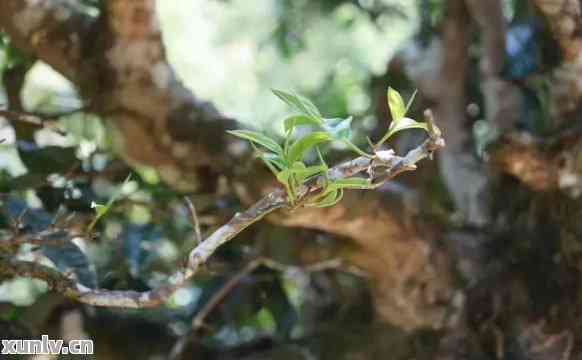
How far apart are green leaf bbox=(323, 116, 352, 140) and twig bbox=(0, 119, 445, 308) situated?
1.3 inches

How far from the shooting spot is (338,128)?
0.49 meters

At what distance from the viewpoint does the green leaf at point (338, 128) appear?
0.49 m

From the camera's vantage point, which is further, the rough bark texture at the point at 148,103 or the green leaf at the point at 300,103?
Answer: the rough bark texture at the point at 148,103

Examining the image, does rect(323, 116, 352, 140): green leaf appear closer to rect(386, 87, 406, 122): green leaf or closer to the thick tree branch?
rect(386, 87, 406, 122): green leaf

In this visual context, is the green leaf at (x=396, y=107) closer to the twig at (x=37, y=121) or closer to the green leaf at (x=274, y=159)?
the green leaf at (x=274, y=159)

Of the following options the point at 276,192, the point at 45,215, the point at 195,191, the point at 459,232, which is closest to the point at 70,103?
the point at 195,191

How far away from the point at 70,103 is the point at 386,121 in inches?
17.2

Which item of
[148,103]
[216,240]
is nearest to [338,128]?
[216,240]

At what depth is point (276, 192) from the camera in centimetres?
55

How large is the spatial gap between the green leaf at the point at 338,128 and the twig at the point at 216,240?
3cm

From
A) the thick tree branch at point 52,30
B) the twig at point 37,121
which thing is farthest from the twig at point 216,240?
the thick tree branch at point 52,30

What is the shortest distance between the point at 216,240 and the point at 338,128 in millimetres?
133

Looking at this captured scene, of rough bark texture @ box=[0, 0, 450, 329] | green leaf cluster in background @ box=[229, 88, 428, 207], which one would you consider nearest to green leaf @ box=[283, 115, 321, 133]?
green leaf cluster in background @ box=[229, 88, 428, 207]

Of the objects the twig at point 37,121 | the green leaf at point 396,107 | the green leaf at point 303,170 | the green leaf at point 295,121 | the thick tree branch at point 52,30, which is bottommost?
the green leaf at point 303,170
